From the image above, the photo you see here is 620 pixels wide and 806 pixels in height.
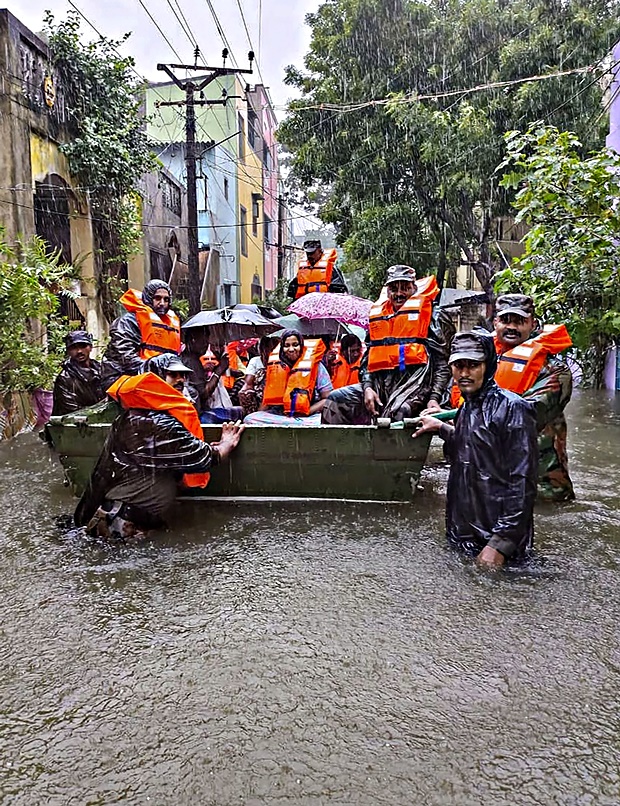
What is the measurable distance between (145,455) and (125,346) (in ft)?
7.35

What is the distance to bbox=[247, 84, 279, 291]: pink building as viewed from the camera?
112ft

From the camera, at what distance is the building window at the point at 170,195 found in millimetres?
18141

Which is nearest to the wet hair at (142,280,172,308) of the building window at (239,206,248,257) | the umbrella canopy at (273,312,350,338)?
the umbrella canopy at (273,312,350,338)

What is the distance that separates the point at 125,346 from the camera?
244 inches

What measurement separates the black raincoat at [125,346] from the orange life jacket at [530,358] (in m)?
3.26

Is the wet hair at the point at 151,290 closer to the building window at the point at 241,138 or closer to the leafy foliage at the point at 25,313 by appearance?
the leafy foliage at the point at 25,313

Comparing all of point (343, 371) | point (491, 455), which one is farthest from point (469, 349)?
point (343, 371)

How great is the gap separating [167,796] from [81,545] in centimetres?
246

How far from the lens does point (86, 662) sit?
10.1 feet

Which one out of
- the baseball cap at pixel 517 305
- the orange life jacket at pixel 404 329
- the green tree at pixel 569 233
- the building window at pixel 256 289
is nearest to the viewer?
the baseball cap at pixel 517 305

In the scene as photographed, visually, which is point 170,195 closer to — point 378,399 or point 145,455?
point 378,399

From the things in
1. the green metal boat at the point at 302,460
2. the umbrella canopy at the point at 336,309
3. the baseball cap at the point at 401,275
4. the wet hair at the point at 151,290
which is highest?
the baseball cap at the point at 401,275

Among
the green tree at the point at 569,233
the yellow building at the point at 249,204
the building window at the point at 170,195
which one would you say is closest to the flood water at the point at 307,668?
the green tree at the point at 569,233

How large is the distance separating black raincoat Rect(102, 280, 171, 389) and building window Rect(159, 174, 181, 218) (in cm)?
1217
